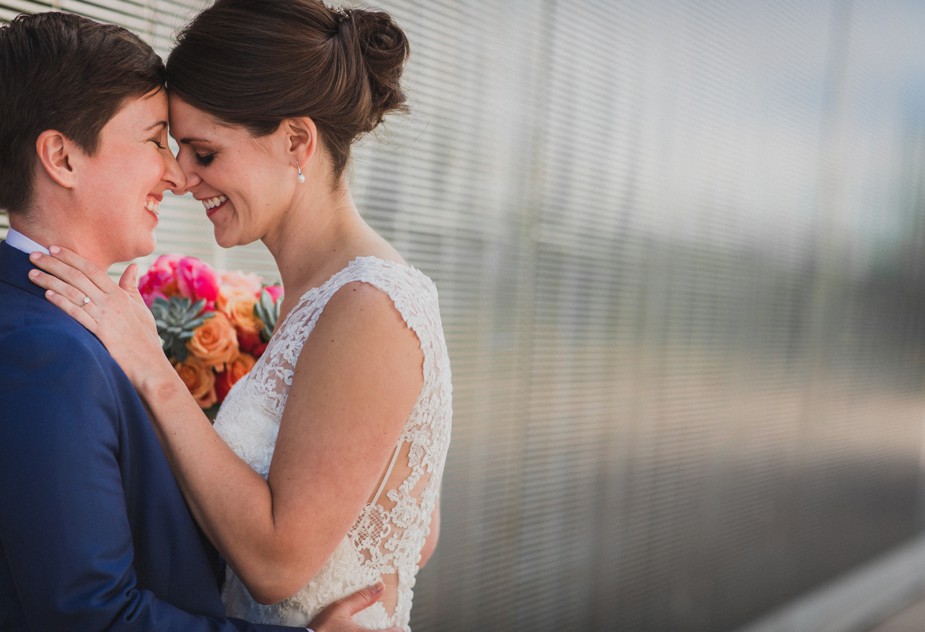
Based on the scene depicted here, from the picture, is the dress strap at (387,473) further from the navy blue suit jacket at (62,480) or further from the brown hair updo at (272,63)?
the brown hair updo at (272,63)

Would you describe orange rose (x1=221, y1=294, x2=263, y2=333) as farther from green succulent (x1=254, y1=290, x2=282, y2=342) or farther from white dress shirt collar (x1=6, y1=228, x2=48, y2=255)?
white dress shirt collar (x1=6, y1=228, x2=48, y2=255)

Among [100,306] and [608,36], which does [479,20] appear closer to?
[608,36]

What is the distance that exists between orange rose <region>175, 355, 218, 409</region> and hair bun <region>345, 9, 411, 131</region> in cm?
57

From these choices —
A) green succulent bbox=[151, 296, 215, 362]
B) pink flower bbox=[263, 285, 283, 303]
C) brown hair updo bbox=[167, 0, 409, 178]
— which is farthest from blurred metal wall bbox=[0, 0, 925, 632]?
brown hair updo bbox=[167, 0, 409, 178]

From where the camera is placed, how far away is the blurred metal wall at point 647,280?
12.0 feet

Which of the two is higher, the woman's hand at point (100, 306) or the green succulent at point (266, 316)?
the woman's hand at point (100, 306)

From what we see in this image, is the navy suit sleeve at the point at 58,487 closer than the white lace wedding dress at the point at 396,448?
Yes

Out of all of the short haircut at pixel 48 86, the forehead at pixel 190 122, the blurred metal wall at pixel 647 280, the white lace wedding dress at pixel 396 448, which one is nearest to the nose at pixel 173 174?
the forehead at pixel 190 122

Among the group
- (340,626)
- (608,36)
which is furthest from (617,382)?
(340,626)

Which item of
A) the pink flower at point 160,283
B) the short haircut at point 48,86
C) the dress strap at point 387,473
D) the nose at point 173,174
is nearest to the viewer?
the short haircut at point 48,86

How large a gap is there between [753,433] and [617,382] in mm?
1646

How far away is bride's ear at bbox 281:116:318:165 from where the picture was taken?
1709 mm

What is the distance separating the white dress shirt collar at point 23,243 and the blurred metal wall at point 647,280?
1.18 m

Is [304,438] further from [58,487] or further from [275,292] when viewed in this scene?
[275,292]
